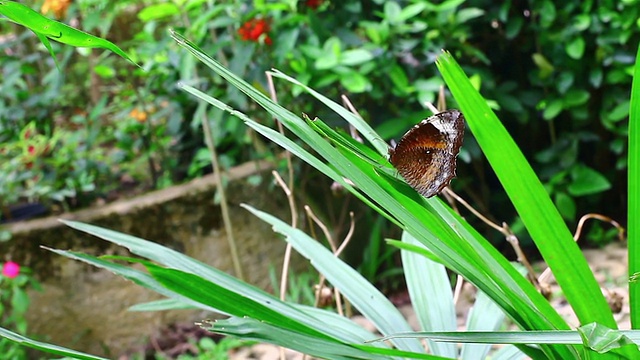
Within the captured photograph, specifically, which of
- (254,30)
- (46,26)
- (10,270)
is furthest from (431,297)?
(10,270)

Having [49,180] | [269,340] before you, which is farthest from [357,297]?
[49,180]

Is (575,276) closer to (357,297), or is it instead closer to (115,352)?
(357,297)

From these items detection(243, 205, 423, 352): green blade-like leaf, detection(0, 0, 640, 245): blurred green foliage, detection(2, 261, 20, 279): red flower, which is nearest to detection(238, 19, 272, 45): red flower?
detection(0, 0, 640, 245): blurred green foliage

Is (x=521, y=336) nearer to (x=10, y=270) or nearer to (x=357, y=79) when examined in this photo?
(x=357, y=79)

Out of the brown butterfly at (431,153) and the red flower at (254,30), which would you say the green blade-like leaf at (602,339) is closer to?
the brown butterfly at (431,153)

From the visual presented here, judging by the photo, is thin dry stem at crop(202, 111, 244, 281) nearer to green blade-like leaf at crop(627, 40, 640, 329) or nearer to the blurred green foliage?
the blurred green foliage

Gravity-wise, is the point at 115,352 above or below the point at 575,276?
below
